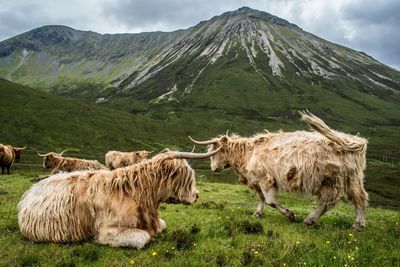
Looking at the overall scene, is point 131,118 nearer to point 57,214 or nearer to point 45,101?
point 45,101

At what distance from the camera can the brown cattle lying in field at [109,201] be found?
872 centimetres

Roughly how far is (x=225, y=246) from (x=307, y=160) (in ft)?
12.3

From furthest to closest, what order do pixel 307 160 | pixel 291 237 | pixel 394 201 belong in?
pixel 394 201 < pixel 307 160 < pixel 291 237

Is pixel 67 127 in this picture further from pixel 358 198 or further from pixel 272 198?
pixel 358 198

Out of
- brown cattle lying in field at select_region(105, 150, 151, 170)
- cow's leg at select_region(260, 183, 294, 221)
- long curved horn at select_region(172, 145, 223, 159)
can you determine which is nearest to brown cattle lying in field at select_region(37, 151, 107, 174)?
brown cattle lying in field at select_region(105, 150, 151, 170)

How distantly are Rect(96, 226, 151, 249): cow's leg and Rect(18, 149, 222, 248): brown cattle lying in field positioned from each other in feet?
0.07

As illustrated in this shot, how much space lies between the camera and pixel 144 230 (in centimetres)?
864

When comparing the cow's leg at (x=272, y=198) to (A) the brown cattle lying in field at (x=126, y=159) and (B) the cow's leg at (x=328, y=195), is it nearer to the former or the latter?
(B) the cow's leg at (x=328, y=195)

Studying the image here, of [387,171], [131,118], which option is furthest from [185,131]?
[387,171]

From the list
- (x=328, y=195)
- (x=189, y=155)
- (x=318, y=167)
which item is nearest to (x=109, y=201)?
(x=189, y=155)

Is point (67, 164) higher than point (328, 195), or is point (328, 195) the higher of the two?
point (328, 195)

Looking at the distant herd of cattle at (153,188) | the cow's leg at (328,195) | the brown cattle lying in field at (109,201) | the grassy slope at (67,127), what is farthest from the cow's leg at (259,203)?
the grassy slope at (67,127)

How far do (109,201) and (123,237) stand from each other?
0.94 metres

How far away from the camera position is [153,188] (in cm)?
920
